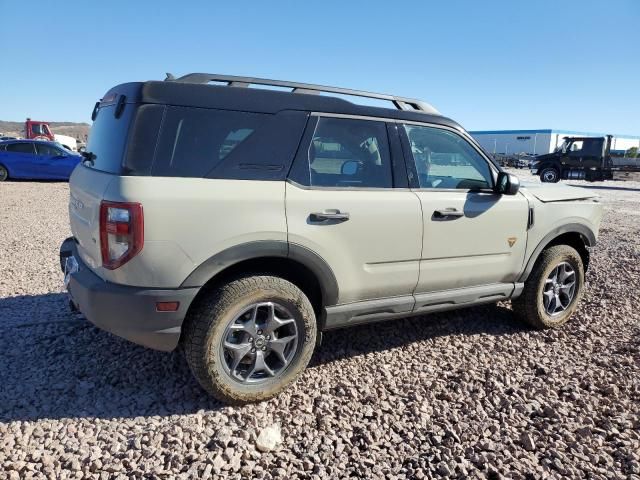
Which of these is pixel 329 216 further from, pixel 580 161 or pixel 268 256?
pixel 580 161

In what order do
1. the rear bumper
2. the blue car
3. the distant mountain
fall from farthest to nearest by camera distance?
the distant mountain → the blue car → the rear bumper

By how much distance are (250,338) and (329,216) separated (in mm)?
912

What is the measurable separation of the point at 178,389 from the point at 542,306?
3152 mm

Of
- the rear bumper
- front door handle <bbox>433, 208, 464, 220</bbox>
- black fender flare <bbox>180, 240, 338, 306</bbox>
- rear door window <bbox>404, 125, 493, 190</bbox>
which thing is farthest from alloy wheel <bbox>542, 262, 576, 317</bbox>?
the rear bumper

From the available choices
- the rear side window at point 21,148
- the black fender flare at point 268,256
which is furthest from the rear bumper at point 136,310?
the rear side window at point 21,148

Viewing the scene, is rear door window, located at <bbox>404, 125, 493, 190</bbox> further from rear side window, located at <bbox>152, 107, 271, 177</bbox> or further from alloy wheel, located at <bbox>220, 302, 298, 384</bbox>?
alloy wheel, located at <bbox>220, 302, 298, 384</bbox>

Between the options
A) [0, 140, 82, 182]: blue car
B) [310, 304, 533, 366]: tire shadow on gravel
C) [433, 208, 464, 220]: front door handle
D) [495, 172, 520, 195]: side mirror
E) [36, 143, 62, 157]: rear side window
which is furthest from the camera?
[36, 143, 62, 157]: rear side window

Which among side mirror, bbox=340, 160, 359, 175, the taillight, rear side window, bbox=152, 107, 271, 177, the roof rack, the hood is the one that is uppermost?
the roof rack

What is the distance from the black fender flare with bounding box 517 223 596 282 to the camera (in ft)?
13.6

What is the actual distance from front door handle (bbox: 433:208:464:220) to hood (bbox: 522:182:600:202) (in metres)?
0.98

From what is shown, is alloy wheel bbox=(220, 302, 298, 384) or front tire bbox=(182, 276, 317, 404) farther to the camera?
alloy wheel bbox=(220, 302, 298, 384)

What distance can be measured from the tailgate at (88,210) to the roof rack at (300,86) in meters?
0.75

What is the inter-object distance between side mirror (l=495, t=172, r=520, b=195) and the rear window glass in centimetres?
274

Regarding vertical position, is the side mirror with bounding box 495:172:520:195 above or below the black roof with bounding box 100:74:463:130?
below
